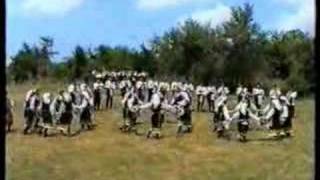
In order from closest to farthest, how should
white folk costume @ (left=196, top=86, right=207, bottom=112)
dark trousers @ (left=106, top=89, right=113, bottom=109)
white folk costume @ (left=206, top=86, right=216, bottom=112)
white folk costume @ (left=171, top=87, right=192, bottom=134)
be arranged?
white folk costume @ (left=171, top=87, right=192, bottom=134)
white folk costume @ (left=206, top=86, right=216, bottom=112)
white folk costume @ (left=196, top=86, right=207, bottom=112)
dark trousers @ (left=106, top=89, right=113, bottom=109)

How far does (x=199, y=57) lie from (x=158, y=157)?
16.4 metres

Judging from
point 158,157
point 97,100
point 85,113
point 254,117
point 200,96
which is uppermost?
point 200,96

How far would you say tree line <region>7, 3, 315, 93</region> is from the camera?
3048 cm

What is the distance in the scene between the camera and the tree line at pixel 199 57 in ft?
100

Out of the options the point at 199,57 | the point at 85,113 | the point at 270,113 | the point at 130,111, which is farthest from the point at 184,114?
the point at 199,57

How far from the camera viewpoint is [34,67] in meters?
30.2

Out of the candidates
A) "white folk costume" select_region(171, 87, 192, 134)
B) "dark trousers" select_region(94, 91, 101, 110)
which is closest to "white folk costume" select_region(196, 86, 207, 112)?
"dark trousers" select_region(94, 91, 101, 110)

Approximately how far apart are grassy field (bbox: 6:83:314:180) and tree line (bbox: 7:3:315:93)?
7.57 m

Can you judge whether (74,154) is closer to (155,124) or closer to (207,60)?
(155,124)

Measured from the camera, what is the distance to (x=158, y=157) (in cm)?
1836

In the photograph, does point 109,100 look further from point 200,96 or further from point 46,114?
point 46,114

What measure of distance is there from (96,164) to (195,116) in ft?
26.3

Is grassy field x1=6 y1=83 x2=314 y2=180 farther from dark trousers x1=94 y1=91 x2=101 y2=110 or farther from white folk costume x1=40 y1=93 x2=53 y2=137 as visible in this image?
dark trousers x1=94 y1=91 x2=101 y2=110

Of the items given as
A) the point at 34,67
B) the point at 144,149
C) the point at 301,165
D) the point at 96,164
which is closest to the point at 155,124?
the point at 144,149
